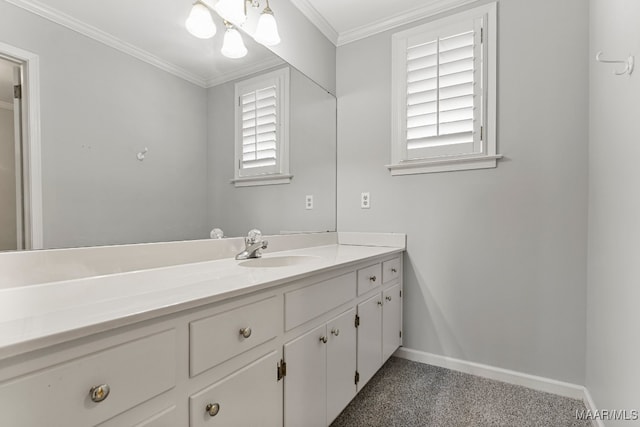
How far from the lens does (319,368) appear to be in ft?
4.16

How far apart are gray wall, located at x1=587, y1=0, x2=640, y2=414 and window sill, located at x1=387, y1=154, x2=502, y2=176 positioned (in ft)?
1.56

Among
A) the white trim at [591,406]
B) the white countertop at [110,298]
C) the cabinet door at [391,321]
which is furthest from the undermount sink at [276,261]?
the white trim at [591,406]

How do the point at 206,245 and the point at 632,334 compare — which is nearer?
the point at 632,334

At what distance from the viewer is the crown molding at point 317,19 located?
208 cm

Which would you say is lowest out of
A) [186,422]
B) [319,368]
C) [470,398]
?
[470,398]

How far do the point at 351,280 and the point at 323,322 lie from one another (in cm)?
29

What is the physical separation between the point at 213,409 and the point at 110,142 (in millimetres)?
953

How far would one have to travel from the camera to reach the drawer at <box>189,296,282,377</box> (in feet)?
2.58

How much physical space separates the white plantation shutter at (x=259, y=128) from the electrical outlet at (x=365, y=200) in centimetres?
74

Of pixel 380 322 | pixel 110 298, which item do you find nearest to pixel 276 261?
pixel 380 322

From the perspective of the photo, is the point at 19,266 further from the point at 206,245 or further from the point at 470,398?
the point at 470,398

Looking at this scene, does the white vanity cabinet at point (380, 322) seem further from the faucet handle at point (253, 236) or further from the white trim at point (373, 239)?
the faucet handle at point (253, 236)

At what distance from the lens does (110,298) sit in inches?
30.2

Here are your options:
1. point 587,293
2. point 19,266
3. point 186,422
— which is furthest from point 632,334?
point 19,266
